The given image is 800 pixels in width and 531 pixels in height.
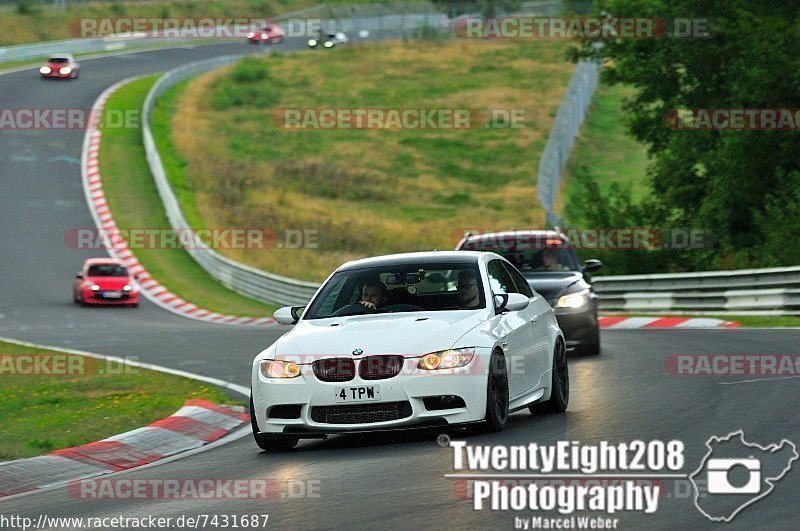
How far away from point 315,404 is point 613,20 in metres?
25.1

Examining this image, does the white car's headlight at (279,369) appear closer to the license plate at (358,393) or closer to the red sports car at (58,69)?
the license plate at (358,393)

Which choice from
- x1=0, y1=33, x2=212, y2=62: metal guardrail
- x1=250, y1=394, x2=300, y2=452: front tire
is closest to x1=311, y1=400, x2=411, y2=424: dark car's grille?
x1=250, y1=394, x2=300, y2=452: front tire

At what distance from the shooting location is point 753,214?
3111cm

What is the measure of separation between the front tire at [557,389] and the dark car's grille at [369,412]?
207 centimetres

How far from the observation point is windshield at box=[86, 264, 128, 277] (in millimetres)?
36469

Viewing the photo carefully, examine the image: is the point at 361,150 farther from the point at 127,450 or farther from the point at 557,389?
the point at 127,450

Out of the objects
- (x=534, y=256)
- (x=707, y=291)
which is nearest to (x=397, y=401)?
(x=534, y=256)

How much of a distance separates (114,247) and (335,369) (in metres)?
33.0

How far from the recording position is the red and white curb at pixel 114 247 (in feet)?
110

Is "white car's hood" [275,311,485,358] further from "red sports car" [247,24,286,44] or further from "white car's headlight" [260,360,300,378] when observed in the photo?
"red sports car" [247,24,286,44]

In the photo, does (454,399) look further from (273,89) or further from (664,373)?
(273,89)

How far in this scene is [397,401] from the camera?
1102 centimetres

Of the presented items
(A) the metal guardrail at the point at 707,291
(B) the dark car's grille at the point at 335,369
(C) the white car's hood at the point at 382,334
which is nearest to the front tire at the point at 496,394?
(C) the white car's hood at the point at 382,334

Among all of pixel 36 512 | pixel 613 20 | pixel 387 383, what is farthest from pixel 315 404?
pixel 613 20
